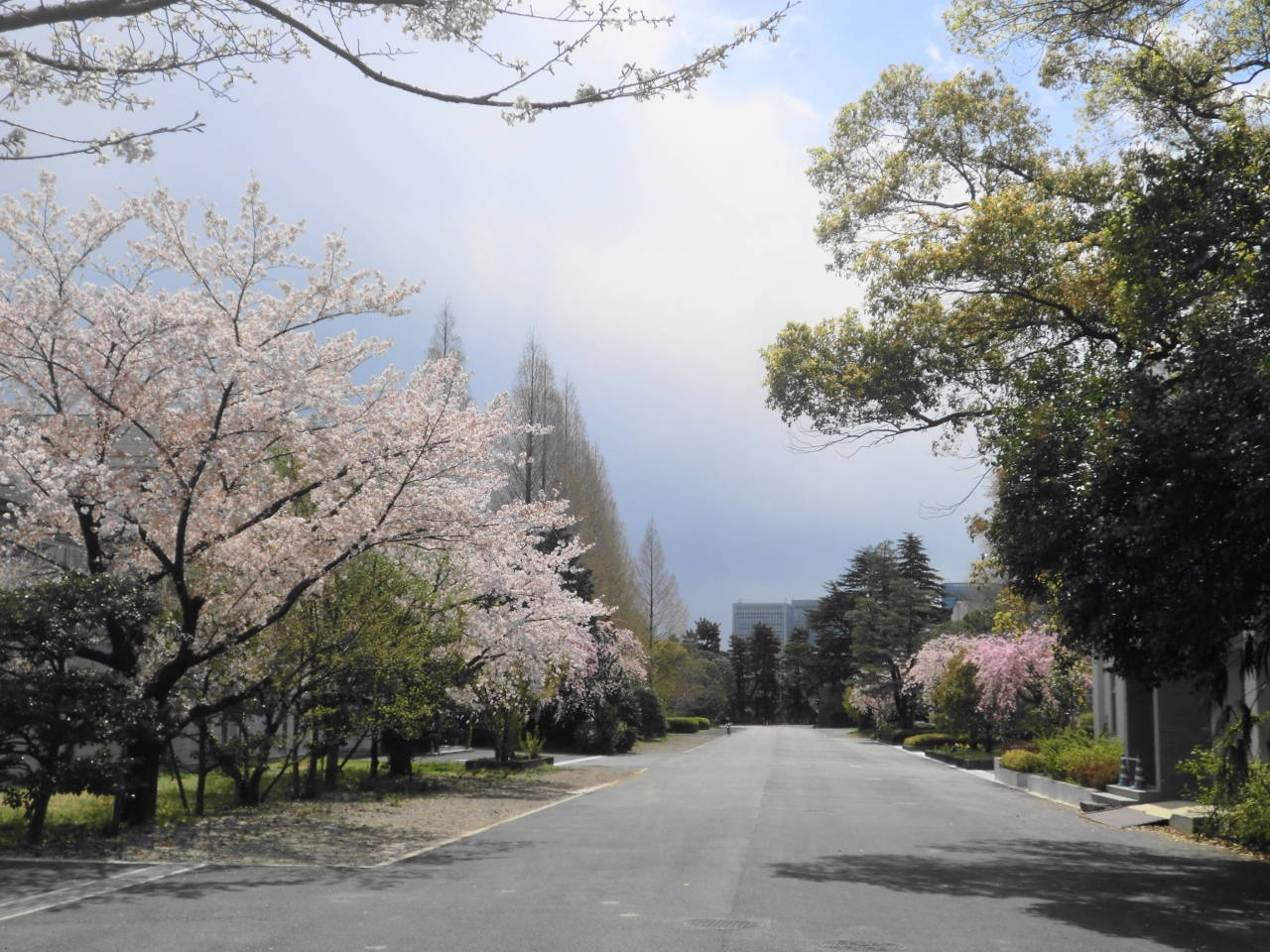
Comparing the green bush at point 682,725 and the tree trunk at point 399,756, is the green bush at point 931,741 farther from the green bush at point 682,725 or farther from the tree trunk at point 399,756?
the tree trunk at point 399,756

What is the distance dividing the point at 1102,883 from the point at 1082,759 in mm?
10918

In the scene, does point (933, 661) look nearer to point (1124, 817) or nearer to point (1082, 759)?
point (1082, 759)

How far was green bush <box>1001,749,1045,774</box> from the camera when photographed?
23.4m

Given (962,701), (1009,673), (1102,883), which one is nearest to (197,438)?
(1102,883)

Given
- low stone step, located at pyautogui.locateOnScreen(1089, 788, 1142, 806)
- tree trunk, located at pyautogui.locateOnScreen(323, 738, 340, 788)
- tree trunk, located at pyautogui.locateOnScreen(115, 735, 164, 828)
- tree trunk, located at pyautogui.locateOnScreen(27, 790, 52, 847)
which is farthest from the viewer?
tree trunk, located at pyautogui.locateOnScreen(323, 738, 340, 788)

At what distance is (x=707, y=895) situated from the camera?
28.5 feet

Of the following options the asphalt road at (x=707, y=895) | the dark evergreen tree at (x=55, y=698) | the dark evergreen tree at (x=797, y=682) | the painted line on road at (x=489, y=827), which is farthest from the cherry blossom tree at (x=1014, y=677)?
the dark evergreen tree at (x=797, y=682)

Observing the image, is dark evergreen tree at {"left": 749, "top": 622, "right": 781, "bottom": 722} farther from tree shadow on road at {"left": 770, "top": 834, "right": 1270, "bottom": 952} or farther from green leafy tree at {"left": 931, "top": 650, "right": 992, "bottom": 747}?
tree shadow on road at {"left": 770, "top": 834, "right": 1270, "bottom": 952}

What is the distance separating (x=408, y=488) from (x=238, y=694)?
11.0 ft

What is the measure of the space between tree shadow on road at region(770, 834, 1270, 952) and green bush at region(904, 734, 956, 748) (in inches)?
1177

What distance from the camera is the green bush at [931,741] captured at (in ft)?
137

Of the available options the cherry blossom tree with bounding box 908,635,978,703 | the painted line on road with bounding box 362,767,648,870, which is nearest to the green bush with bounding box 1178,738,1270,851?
the painted line on road with bounding box 362,767,648,870

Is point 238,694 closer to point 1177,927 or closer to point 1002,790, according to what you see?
point 1177,927

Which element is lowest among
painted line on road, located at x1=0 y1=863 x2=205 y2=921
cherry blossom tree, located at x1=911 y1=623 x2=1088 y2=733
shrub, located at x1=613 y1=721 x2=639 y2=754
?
shrub, located at x1=613 y1=721 x2=639 y2=754
